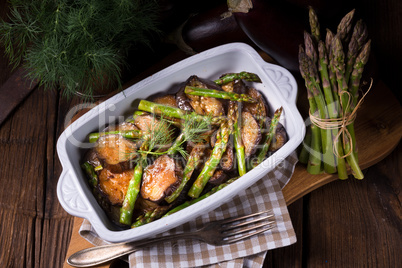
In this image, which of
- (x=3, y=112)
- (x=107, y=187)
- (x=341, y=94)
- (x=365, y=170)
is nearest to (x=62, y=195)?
(x=107, y=187)

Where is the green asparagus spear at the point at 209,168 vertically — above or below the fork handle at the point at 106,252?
above

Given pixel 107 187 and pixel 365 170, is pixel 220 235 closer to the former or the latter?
pixel 107 187

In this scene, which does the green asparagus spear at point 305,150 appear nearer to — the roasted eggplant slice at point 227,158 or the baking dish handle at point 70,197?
the roasted eggplant slice at point 227,158

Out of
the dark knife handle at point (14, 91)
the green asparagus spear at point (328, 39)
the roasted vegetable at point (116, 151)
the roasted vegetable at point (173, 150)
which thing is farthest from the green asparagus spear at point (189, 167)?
the dark knife handle at point (14, 91)

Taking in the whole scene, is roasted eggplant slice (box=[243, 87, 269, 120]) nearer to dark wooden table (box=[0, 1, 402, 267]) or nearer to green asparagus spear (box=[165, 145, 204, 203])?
green asparagus spear (box=[165, 145, 204, 203])

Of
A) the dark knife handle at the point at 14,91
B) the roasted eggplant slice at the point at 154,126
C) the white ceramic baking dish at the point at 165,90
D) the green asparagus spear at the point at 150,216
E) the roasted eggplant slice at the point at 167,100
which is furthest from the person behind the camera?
the dark knife handle at the point at 14,91

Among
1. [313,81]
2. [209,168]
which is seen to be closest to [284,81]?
[313,81]
